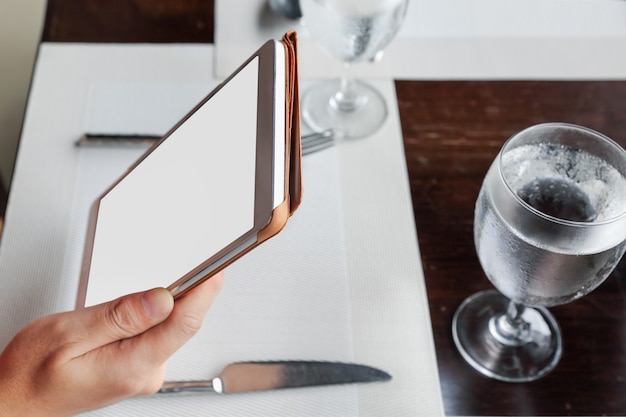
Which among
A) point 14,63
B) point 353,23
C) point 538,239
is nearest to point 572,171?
point 538,239

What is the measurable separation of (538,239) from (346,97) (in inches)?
11.4

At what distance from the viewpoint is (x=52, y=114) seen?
2.01 feet

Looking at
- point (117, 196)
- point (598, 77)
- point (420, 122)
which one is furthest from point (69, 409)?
point (598, 77)

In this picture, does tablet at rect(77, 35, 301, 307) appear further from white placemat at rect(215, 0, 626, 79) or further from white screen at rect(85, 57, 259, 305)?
white placemat at rect(215, 0, 626, 79)

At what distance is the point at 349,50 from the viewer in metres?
0.59

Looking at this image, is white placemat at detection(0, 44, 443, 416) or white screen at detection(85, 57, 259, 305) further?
white placemat at detection(0, 44, 443, 416)

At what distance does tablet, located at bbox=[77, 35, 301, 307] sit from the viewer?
1.14 feet

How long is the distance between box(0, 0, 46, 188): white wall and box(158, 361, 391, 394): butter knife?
43 cm

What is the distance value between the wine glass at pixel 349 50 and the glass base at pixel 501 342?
0.62 ft

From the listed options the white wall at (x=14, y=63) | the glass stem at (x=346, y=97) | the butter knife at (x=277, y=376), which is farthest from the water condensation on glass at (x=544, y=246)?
the white wall at (x=14, y=63)

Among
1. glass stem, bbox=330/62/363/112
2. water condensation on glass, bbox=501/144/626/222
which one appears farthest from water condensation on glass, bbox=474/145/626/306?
glass stem, bbox=330/62/363/112

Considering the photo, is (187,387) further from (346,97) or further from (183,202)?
(346,97)

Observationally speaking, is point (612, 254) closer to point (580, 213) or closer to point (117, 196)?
point (580, 213)

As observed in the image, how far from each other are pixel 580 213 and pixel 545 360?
113 mm
